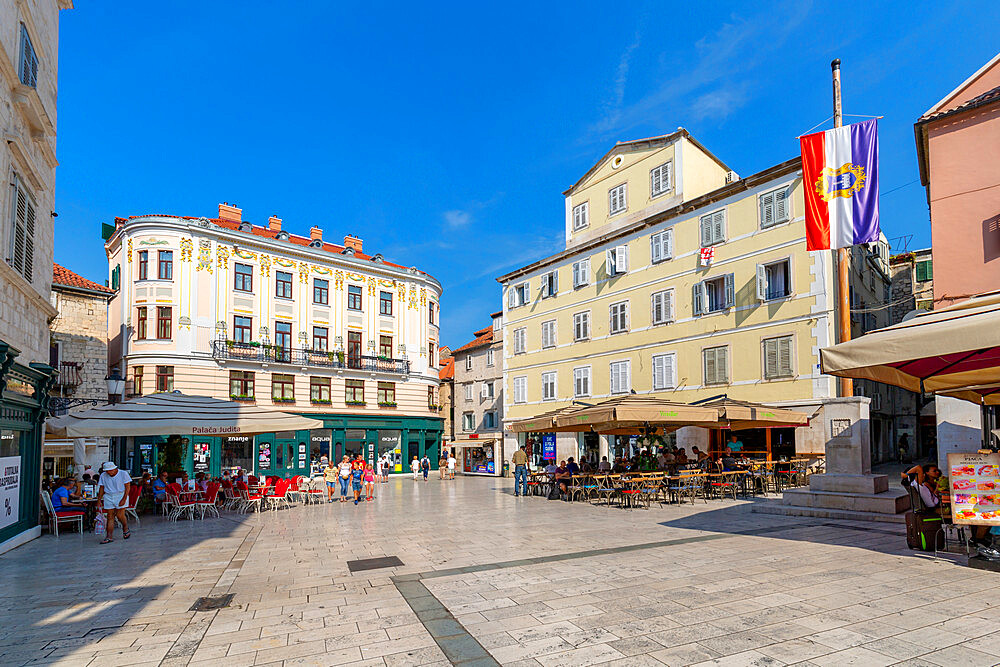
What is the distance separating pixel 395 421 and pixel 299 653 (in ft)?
114

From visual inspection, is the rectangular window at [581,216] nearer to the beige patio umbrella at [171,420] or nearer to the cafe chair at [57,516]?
the beige patio umbrella at [171,420]

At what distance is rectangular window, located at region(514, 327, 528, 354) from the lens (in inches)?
1425

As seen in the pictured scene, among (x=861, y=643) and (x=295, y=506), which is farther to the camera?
(x=295, y=506)

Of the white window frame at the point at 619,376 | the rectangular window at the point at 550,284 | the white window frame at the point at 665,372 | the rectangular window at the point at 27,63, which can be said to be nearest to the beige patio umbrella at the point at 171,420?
the rectangular window at the point at 27,63

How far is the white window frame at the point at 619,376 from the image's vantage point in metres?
29.2

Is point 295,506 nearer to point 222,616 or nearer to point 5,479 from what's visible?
point 5,479

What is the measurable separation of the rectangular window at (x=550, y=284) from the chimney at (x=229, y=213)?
19.7m

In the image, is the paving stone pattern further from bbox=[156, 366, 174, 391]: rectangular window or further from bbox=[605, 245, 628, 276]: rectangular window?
bbox=[156, 366, 174, 391]: rectangular window

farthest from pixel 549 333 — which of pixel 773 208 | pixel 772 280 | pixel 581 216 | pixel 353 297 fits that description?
pixel 773 208

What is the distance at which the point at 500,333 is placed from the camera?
43.9 meters

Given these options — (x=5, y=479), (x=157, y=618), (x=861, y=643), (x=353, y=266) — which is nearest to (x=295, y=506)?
(x=5, y=479)

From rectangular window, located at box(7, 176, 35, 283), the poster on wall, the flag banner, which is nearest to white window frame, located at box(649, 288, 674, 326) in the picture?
the flag banner

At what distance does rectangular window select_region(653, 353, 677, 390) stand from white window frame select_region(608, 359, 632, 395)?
164 centimetres

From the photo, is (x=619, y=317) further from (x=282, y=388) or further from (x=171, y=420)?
(x=171, y=420)
